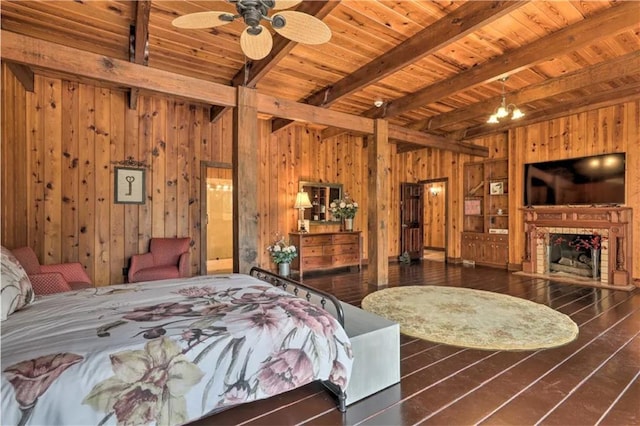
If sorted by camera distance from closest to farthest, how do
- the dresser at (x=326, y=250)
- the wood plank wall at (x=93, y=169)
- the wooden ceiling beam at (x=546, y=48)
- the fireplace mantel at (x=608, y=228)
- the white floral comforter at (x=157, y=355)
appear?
1. the white floral comforter at (x=157, y=355)
2. the wooden ceiling beam at (x=546, y=48)
3. the wood plank wall at (x=93, y=169)
4. the fireplace mantel at (x=608, y=228)
5. the dresser at (x=326, y=250)

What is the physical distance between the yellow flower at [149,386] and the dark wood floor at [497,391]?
55 centimetres

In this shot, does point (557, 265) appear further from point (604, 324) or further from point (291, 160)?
point (291, 160)

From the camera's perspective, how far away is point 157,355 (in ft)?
4.20

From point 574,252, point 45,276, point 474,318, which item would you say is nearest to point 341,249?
point 474,318

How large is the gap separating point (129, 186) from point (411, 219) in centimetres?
626

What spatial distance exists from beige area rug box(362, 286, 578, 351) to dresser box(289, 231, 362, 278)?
1613 mm

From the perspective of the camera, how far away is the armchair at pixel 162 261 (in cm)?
403

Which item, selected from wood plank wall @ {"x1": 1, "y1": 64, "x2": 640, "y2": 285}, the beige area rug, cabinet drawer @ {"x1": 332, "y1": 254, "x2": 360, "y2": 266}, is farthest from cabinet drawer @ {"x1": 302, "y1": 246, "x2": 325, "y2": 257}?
the beige area rug

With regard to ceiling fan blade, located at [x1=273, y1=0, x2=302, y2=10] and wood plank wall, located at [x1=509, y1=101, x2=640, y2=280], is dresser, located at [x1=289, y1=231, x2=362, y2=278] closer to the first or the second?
wood plank wall, located at [x1=509, y1=101, x2=640, y2=280]

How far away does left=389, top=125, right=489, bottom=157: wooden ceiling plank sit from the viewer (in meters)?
5.23

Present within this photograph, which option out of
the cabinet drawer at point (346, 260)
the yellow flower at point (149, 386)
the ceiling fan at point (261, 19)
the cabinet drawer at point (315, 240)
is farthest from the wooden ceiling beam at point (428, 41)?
the yellow flower at point (149, 386)

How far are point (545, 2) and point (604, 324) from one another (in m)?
3.17

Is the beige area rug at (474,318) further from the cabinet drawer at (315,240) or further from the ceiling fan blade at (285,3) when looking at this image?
the ceiling fan blade at (285,3)

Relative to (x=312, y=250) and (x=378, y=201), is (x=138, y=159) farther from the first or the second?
(x=378, y=201)
